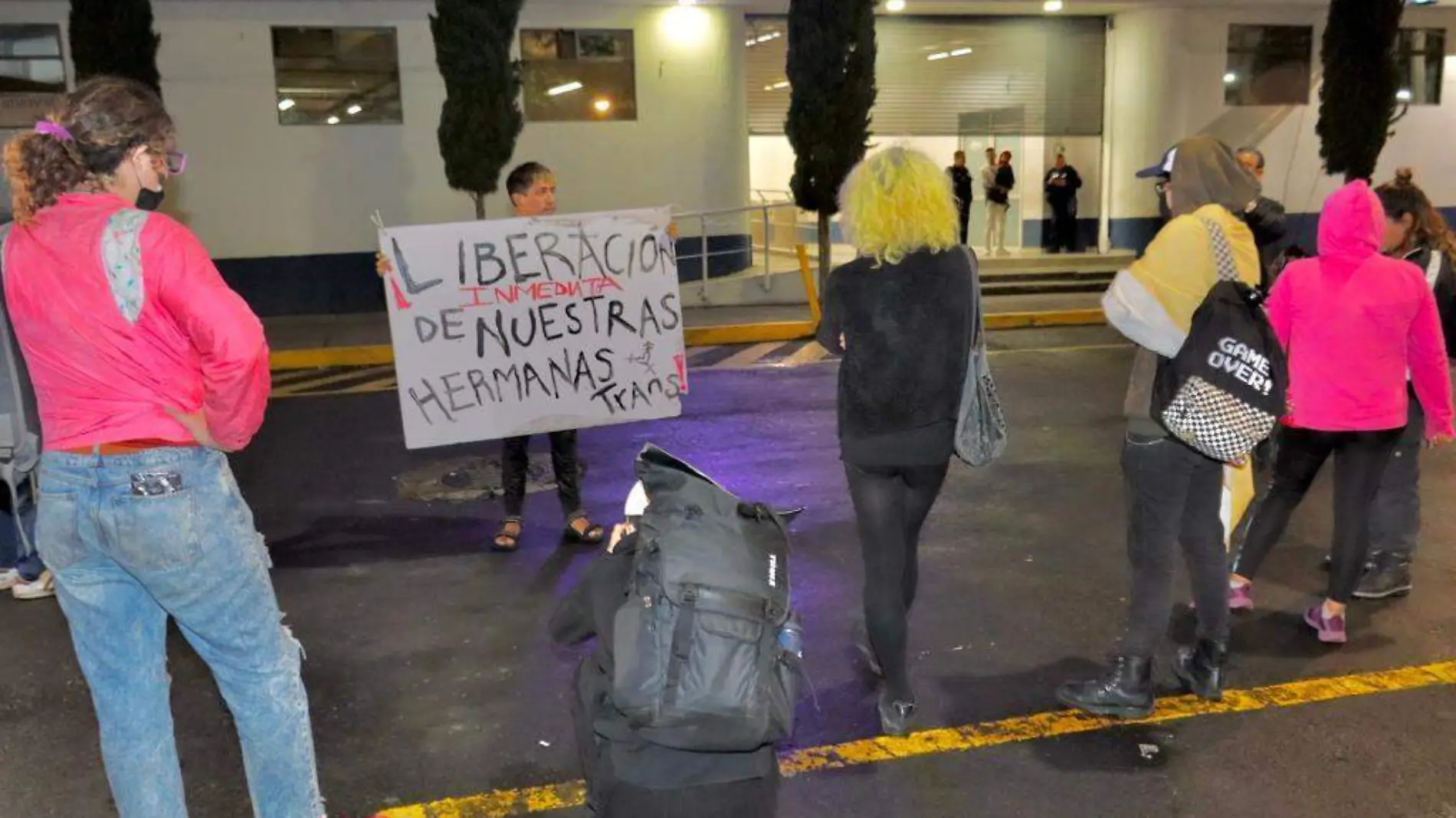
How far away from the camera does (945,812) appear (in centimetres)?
354

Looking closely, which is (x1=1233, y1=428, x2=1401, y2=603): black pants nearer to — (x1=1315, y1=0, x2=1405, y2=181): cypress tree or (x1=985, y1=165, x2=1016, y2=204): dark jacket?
(x1=985, y1=165, x2=1016, y2=204): dark jacket

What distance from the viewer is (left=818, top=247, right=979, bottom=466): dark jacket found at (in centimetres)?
363

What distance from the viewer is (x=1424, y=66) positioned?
2083 cm

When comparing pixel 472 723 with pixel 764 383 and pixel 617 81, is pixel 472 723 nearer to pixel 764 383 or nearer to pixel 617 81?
pixel 764 383

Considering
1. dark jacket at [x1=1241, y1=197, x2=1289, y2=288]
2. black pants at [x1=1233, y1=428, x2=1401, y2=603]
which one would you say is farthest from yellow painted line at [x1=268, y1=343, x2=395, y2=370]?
black pants at [x1=1233, y1=428, x2=1401, y2=603]

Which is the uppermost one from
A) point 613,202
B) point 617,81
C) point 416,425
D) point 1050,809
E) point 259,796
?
point 617,81

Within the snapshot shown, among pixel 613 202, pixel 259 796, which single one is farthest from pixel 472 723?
pixel 613 202

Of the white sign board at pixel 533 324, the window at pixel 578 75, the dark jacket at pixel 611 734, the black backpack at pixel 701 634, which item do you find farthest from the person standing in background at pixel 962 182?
the black backpack at pixel 701 634

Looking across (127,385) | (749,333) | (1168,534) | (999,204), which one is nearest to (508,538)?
(1168,534)

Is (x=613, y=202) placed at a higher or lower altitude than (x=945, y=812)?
higher

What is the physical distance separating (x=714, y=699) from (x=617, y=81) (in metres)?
15.2

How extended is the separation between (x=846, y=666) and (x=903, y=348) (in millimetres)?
1531

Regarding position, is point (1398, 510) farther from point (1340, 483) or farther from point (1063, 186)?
point (1063, 186)

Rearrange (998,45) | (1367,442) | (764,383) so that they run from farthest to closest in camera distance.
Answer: (998,45) → (764,383) → (1367,442)
